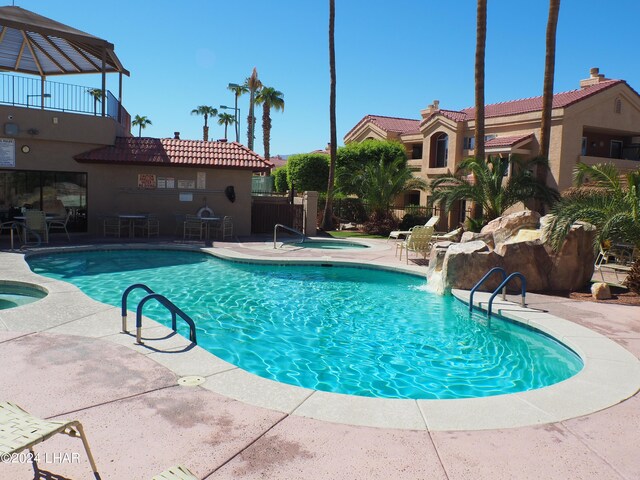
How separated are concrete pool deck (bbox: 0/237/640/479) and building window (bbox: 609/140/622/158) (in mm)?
32009

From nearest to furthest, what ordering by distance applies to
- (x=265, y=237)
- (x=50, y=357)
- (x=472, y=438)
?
1. (x=472, y=438)
2. (x=50, y=357)
3. (x=265, y=237)

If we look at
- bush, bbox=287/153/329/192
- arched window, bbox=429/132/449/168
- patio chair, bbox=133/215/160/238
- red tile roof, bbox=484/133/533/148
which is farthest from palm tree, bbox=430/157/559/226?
bush, bbox=287/153/329/192

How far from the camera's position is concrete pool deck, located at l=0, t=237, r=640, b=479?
12.5 feet

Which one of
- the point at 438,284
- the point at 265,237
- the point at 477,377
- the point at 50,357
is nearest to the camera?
the point at 50,357

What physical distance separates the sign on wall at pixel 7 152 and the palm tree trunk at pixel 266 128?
34087mm

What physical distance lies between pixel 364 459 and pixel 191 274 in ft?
34.2

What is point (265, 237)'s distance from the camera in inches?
864

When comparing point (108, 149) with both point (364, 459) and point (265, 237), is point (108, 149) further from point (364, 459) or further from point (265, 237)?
point (364, 459)

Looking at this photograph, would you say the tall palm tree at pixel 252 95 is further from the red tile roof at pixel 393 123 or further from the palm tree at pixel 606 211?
the palm tree at pixel 606 211

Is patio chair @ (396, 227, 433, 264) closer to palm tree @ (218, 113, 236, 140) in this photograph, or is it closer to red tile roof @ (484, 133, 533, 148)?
red tile roof @ (484, 133, 533, 148)

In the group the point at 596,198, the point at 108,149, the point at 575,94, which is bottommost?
the point at 596,198

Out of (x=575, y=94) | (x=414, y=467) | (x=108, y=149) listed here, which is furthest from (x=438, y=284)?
(x=575, y=94)

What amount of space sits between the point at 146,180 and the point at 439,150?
21.6m

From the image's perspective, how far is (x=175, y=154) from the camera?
21.2m
